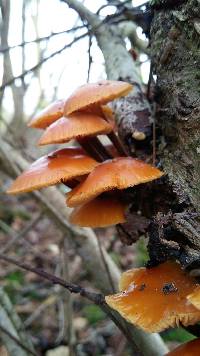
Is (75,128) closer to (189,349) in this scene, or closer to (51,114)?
(51,114)

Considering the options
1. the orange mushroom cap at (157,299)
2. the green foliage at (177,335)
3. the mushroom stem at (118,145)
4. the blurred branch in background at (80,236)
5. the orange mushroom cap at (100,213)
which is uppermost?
the mushroom stem at (118,145)

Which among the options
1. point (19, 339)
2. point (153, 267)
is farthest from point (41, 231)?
point (153, 267)

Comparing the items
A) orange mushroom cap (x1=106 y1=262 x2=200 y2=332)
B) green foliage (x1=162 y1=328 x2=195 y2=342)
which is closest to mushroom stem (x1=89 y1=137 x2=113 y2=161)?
Answer: orange mushroom cap (x1=106 y1=262 x2=200 y2=332)

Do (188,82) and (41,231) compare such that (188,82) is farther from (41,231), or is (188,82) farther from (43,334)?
(41,231)

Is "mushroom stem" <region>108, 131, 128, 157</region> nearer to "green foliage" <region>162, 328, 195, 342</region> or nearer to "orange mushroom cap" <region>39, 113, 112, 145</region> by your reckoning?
"orange mushroom cap" <region>39, 113, 112, 145</region>

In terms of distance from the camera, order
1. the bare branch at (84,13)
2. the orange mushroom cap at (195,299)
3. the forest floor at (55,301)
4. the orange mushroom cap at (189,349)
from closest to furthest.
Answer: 1. the orange mushroom cap at (195,299)
2. the orange mushroom cap at (189,349)
3. the bare branch at (84,13)
4. the forest floor at (55,301)

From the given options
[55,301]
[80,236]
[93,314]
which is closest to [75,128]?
[80,236]

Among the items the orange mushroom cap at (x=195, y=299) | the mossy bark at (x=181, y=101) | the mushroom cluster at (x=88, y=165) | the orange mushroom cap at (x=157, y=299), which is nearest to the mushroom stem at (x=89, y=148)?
the mushroom cluster at (x=88, y=165)

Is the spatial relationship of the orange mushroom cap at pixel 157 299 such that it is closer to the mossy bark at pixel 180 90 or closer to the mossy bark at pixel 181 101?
the mossy bark at pixel 181 101
